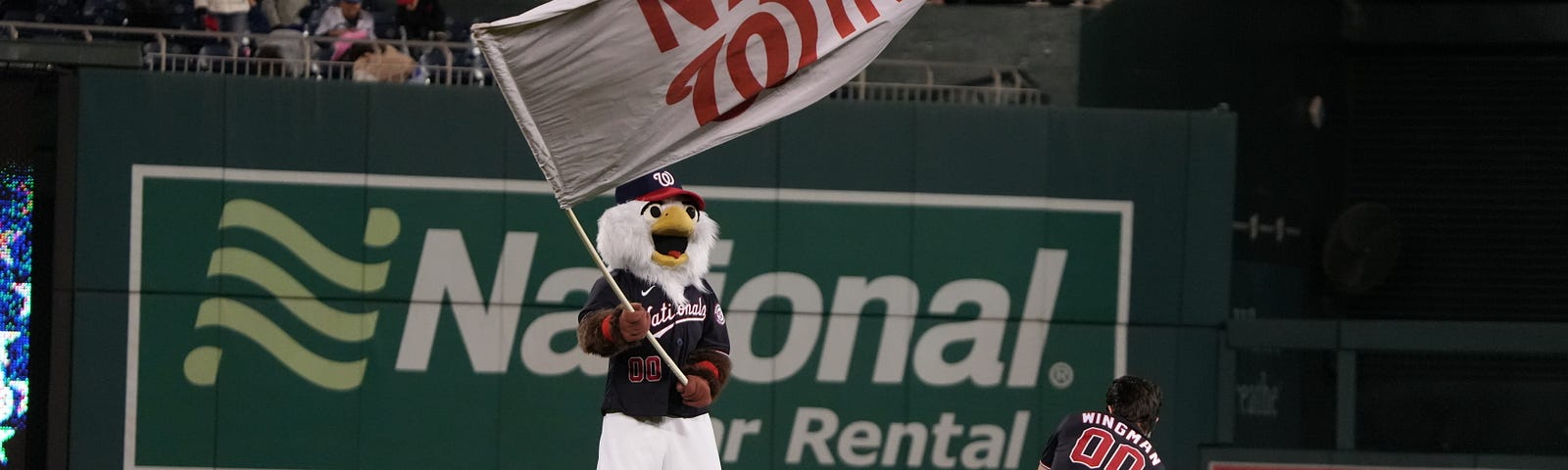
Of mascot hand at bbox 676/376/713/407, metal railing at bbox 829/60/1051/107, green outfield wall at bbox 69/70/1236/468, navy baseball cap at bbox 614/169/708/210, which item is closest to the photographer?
mascot hand at bbox 676/376/713/407

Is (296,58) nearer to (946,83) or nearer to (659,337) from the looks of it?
(946,83)

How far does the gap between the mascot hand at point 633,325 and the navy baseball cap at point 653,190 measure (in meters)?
0.65

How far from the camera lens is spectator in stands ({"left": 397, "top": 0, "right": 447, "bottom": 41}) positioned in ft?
35.9

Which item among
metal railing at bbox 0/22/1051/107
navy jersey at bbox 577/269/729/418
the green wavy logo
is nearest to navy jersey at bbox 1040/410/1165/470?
navy jersey at bbox 577/269/729/418

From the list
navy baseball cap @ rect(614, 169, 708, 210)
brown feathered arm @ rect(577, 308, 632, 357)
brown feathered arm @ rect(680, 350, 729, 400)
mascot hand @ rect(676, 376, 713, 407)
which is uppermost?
navy baseball cap @ rect(614, 169, 708, 210)

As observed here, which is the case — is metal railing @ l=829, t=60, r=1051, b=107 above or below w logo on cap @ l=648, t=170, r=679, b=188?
above

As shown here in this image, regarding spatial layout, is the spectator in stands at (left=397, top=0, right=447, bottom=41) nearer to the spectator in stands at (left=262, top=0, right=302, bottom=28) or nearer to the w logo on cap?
the spectator in stands at (left=262, top=0, right=302, bottom=28)

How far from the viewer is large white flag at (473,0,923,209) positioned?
6504mm

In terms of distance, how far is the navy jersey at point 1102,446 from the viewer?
6.66 meters

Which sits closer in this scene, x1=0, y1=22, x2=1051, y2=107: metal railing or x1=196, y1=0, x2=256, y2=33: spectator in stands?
x1=0, y1=22, x2=1051, y2=107: metal railing

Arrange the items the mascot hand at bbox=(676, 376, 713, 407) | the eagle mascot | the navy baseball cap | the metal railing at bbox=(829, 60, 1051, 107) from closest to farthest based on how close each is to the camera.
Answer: the mascot hand at bbox=(676, 376, 713, 407) < the eagle mascot < the navy baseball cap < the metal railing at bbox=(829, 60, 1051, 107)

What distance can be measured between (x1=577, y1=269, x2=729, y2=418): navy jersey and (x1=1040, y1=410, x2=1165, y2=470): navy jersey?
4.74 ft

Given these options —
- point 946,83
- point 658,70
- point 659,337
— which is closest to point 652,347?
point 659,337

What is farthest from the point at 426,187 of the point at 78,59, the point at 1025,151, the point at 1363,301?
the point at 1363,301
